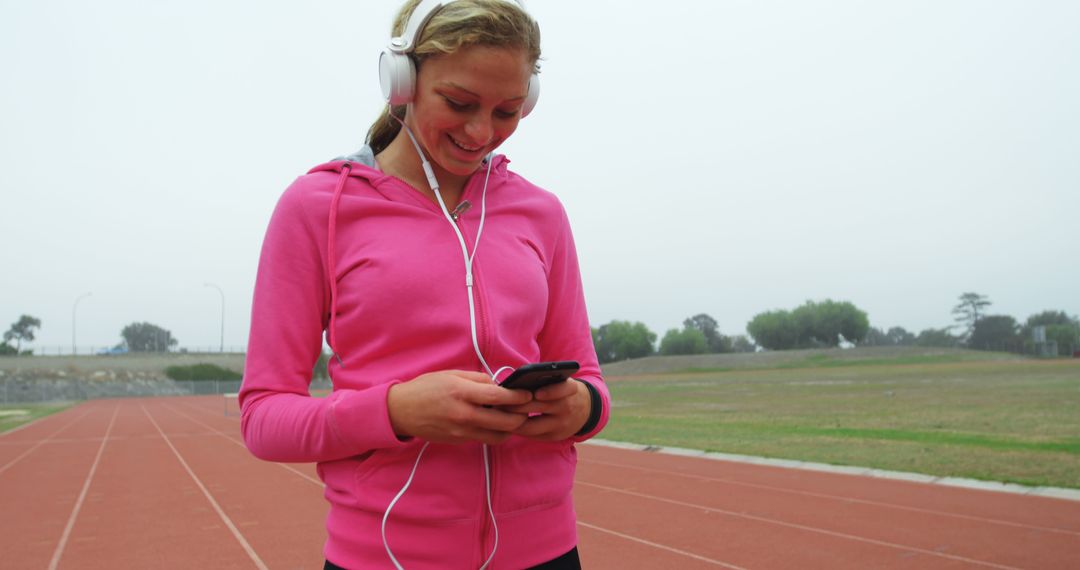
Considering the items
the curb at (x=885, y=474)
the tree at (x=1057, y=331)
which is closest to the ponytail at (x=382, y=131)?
the curb at (x=885, y=474)

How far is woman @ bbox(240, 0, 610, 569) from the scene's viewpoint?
122 centimetres

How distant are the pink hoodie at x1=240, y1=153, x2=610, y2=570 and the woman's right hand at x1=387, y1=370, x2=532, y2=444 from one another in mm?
32

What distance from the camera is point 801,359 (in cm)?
7544

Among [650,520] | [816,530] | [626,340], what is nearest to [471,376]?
[816,530]

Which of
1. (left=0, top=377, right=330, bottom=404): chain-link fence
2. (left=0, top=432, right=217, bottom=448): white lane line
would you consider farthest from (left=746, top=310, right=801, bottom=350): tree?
(left=0, top=432, right=217, bottom=448): white lane line

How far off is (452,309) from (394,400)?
19 cm

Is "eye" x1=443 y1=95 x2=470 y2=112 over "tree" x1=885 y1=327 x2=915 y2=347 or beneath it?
beneath

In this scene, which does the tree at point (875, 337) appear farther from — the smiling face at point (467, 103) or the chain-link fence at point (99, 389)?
the smiling face at point (467, 103)

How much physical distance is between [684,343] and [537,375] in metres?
114

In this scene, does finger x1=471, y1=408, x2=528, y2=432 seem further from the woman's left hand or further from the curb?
the curb

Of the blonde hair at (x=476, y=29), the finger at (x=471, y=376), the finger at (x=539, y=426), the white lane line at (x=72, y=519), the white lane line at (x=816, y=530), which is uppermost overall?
Answer: the blonde hair at (x=476, y=29)

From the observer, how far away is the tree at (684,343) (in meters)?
113

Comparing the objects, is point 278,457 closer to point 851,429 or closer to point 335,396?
point 335,396

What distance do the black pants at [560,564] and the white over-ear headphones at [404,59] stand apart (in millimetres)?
795
